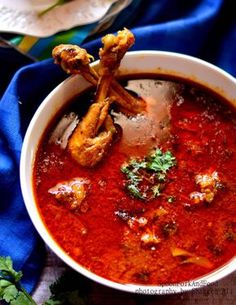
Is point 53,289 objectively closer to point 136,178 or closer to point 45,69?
point 136,178

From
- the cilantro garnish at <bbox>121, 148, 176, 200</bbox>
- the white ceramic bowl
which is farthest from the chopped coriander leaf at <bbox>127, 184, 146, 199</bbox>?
the white ceramic bowl

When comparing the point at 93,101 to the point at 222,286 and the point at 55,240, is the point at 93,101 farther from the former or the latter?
the point at 222,286

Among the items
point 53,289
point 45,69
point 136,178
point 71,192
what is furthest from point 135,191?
point 45,69

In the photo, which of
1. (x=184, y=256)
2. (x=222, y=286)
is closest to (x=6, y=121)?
(x=184, y=256)

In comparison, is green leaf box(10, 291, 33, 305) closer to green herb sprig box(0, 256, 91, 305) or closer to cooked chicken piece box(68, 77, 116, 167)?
green herb sprig box(0, 256, 91, 305)

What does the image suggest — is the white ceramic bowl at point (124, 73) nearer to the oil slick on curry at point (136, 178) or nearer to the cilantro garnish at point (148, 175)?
the oil slick on curry at point (136, 178)

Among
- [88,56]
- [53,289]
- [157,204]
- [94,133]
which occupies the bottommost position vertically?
[53,289]
